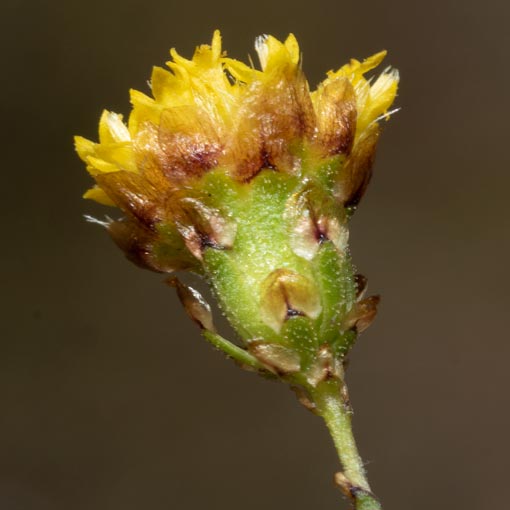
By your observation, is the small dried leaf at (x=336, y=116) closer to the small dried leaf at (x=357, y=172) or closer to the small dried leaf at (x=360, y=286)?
the small dried leaf at (x=357, y=172)

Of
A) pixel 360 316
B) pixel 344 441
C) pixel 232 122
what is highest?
pixel 232 122

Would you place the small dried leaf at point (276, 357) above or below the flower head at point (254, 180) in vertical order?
below

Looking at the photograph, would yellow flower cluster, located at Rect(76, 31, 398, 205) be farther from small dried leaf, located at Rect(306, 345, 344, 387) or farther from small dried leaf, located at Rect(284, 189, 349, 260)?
small dried leaf, located at Rect(306, 345, 344, 387)

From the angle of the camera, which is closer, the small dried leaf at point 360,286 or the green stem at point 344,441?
the green stem at point 344,441

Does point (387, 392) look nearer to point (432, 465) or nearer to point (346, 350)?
→ point (432, 465)

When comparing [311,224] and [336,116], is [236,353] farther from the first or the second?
[336,116]

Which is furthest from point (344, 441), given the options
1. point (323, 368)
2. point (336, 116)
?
point (336, 116)

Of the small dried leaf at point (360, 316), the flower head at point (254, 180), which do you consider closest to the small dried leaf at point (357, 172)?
the flower head at point (254, 180)

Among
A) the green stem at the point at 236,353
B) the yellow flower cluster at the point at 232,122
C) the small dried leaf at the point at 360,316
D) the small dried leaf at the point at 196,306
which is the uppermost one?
the yellow flower cluster at the point at 232,122
